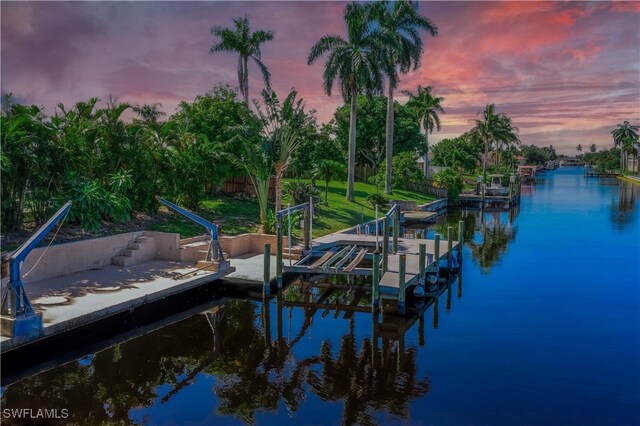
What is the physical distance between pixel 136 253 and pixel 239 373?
8748 mm

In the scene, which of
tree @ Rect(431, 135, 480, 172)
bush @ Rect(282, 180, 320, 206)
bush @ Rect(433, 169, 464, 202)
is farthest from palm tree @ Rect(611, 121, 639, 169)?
bush @ Rect(282, 180, 320, 206)

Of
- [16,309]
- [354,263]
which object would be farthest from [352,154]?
[16,309]

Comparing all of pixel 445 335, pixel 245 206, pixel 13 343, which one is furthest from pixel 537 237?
pixel 13 343

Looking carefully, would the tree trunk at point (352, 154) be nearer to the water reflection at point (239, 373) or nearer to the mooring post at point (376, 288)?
the mooring post at point (376, 288)

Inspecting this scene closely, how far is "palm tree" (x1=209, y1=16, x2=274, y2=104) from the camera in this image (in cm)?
4597

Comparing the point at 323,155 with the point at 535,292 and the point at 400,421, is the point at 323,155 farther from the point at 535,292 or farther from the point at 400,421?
the point at 400,421

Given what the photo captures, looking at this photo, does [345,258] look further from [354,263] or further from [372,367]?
[372,367]

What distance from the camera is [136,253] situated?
19844 mm

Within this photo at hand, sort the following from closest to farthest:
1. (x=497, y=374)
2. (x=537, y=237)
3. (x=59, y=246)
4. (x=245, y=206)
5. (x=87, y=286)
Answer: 1. (x=497, y=374)
2. (x=87, y=286)
3. (x=59, y=246)
4. (x=245, y=206)
5. (x=537, y=237)

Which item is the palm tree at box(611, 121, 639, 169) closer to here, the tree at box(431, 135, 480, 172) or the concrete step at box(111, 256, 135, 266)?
the tree at box(431, 135, 480, 172)

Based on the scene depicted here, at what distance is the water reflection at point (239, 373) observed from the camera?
37.0 feet

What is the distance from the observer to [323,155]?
174ft

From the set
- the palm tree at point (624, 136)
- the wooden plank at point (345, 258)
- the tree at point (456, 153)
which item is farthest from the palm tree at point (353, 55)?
the palm tree at point (624, 136)

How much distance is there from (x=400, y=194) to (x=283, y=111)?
2683 centimetres
